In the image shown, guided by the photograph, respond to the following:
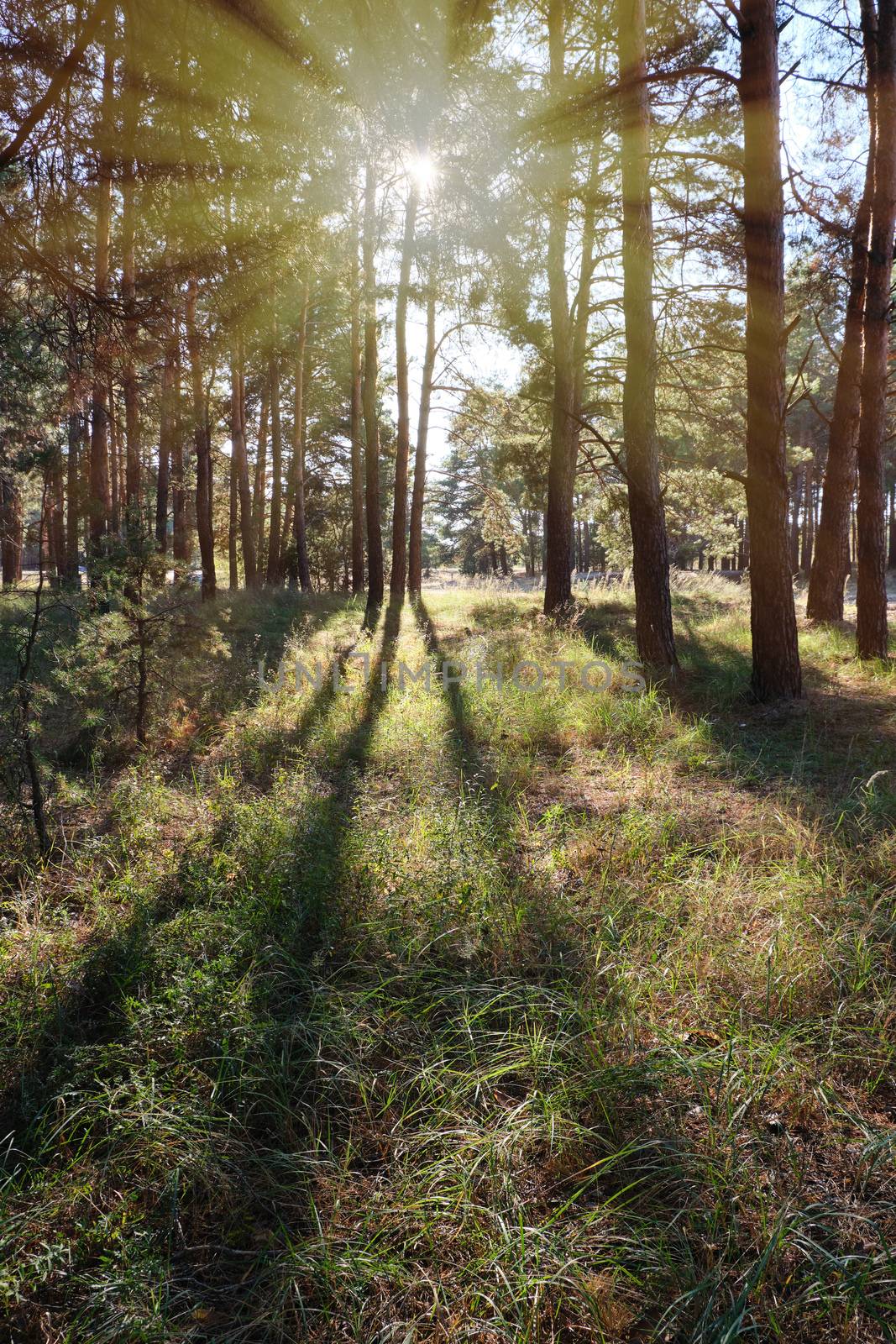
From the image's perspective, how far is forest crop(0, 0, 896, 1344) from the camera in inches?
67.7

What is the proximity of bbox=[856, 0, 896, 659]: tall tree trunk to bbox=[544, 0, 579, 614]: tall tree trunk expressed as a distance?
3614mm

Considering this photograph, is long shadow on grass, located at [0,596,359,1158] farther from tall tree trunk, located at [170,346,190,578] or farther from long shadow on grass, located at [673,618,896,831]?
long shadow on grass, located at [673,618,896,831]

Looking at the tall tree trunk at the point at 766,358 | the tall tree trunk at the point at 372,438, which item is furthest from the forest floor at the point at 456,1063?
the tall tree trunk at the point at 372,438

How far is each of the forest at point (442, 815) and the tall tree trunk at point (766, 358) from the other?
0.04 metres

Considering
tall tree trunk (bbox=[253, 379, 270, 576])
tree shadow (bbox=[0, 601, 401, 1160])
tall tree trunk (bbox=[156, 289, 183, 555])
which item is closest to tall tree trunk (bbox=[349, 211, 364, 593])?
tall tree trunk (bbox=[253, 379, 270, 576])

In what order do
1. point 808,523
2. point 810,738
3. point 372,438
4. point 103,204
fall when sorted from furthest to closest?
point 808,523
point 372,438
point 103,204
point 810,738

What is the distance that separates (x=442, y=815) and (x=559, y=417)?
30.5 ft

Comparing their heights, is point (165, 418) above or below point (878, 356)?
above

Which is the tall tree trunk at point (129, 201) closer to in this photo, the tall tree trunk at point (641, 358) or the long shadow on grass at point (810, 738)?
the tall tree trunk at point (641, 358)

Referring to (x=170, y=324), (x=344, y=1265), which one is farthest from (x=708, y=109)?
(x=344, y=1265)

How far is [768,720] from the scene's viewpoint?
234 inches

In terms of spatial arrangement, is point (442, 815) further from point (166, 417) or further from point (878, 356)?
point (166, 417)

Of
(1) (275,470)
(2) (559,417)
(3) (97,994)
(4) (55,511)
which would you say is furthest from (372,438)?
(3) (97,994)

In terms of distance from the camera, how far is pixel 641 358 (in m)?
7.04
